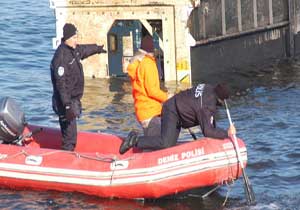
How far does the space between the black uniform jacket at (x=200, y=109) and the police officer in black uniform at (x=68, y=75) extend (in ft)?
4.64

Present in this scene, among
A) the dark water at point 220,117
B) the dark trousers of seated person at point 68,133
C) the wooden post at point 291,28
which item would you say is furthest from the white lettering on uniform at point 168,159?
the wooden post at point 291,28

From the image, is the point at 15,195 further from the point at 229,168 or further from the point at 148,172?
the point at 229,168

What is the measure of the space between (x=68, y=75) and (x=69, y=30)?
587 mm

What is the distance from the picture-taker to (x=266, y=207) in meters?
10.8

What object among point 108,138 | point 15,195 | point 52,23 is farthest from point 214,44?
→ point 52,23

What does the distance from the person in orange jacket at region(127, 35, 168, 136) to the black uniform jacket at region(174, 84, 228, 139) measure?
41cm

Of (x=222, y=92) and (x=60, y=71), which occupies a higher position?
(x=60, y=71)

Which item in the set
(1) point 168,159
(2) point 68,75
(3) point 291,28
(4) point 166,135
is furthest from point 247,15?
(1) point 168,159

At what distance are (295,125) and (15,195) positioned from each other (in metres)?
5.53

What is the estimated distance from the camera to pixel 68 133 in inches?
460

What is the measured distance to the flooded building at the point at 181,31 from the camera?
17453mm

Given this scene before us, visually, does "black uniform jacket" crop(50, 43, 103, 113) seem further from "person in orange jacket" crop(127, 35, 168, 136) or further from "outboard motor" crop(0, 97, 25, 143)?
"outboard motor" crop(0, 97, 25, 143)

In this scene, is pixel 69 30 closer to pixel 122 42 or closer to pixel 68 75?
pixel 68 75

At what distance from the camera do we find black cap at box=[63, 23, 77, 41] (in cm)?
1112
